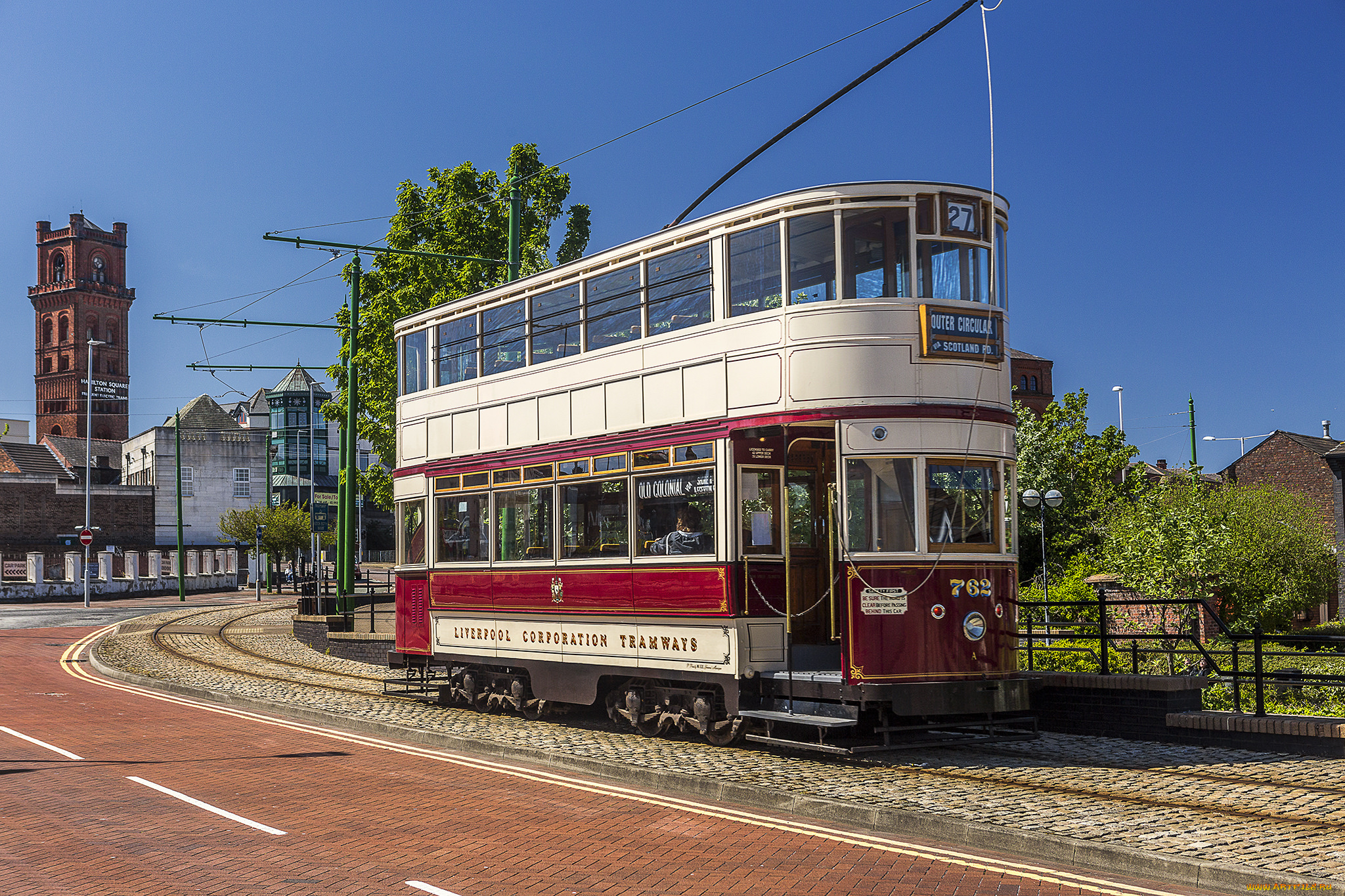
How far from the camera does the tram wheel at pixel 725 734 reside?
13.1 m

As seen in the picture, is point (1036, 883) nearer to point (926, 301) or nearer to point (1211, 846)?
point (1211, 846)

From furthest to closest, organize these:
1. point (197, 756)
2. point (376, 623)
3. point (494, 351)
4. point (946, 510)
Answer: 1. point (376, 623)
2. point (494, 351)
3. point (197, 756)
4. point (946, 510)

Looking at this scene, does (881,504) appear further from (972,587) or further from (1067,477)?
(1067,477)

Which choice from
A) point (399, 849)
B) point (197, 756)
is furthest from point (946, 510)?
point (197, 756)

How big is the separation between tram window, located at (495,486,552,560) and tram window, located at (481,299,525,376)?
1.74 metres

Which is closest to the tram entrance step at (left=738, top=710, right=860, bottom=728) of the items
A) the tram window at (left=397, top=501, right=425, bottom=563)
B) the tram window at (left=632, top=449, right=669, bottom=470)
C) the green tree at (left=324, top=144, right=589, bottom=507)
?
the tram window at (left=632, top=449, right=669, bottom=470)

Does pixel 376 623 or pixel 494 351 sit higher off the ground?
pixel 494 351

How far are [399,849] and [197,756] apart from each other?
5.63 m

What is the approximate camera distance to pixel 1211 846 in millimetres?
8086

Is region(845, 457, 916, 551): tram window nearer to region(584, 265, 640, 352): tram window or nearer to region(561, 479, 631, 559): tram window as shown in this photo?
region(561, 479, 631, 559): tram window

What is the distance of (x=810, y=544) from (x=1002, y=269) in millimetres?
3451

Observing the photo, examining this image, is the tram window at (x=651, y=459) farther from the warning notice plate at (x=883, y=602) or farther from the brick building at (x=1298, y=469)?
the brick building at (x=1298, y=469)

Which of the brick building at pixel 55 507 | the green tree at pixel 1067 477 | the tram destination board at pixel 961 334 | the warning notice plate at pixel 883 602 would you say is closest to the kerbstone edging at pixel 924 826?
the warning notice plate at pixel 883 602

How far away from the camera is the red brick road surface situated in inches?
301
